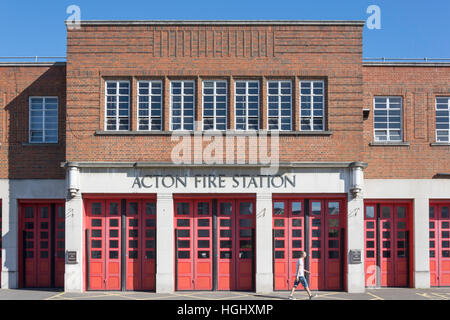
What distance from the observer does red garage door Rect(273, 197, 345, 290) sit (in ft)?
57.3

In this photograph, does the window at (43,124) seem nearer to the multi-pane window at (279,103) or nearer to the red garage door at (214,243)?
the red garage door at (214,243)

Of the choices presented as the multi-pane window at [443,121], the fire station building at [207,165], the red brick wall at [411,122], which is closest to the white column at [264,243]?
the fire station building at [207,165]

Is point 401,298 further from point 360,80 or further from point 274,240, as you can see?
point 360,80

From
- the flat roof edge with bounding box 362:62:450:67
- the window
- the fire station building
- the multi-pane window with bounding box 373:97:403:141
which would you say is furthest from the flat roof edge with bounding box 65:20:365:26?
the window

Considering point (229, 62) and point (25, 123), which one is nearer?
point (229, 62)

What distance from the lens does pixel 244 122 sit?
17.7m

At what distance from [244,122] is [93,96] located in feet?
17.7

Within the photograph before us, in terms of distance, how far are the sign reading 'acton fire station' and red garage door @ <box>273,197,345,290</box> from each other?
2.60ft

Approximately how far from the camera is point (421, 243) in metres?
18.1

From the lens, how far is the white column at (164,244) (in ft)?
55.7

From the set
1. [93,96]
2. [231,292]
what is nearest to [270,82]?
[93,96]

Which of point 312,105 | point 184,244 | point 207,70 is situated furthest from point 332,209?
point 207,70

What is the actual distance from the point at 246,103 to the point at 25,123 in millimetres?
8156

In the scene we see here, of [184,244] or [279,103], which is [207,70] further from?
[184,244]
